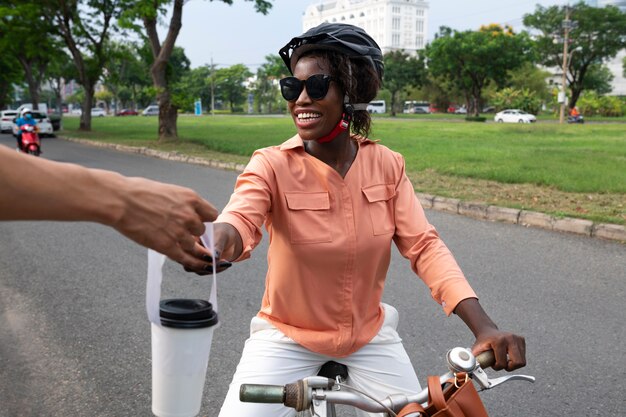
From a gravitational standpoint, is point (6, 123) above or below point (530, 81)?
below

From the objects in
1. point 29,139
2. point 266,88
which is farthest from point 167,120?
point 266,88

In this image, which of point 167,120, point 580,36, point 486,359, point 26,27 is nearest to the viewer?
point 486,359

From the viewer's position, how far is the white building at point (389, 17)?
167750mm

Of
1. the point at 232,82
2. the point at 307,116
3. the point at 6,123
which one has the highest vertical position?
the point at 232,82

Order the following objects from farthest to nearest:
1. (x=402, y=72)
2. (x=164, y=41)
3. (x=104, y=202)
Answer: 1. (x=402, y=72)
2. (x=164, y=41)
3. (x=104, y=202)

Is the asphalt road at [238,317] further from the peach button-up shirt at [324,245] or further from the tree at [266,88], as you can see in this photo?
the tree at [266,88]

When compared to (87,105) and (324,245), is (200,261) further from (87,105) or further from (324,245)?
(87,105)

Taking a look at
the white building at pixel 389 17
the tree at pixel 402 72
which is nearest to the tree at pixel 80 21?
the tree at pixel 402 72

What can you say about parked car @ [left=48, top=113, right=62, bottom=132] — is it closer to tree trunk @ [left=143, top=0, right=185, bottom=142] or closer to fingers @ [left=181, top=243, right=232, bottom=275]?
tree trunk @ [left=143, top=0, right=185, bottom=142]

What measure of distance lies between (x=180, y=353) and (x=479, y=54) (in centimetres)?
5792

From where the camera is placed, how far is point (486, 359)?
69.8 inches

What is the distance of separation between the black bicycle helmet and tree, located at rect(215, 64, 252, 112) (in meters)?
98.1

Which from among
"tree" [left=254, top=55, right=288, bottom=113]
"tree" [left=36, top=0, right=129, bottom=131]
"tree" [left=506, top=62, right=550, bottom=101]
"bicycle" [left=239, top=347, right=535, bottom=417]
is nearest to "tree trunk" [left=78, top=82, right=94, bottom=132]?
"tree" [left=36, top=0, right=129, bottom=131]

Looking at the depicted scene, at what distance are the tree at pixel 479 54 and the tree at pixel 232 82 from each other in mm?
44233
